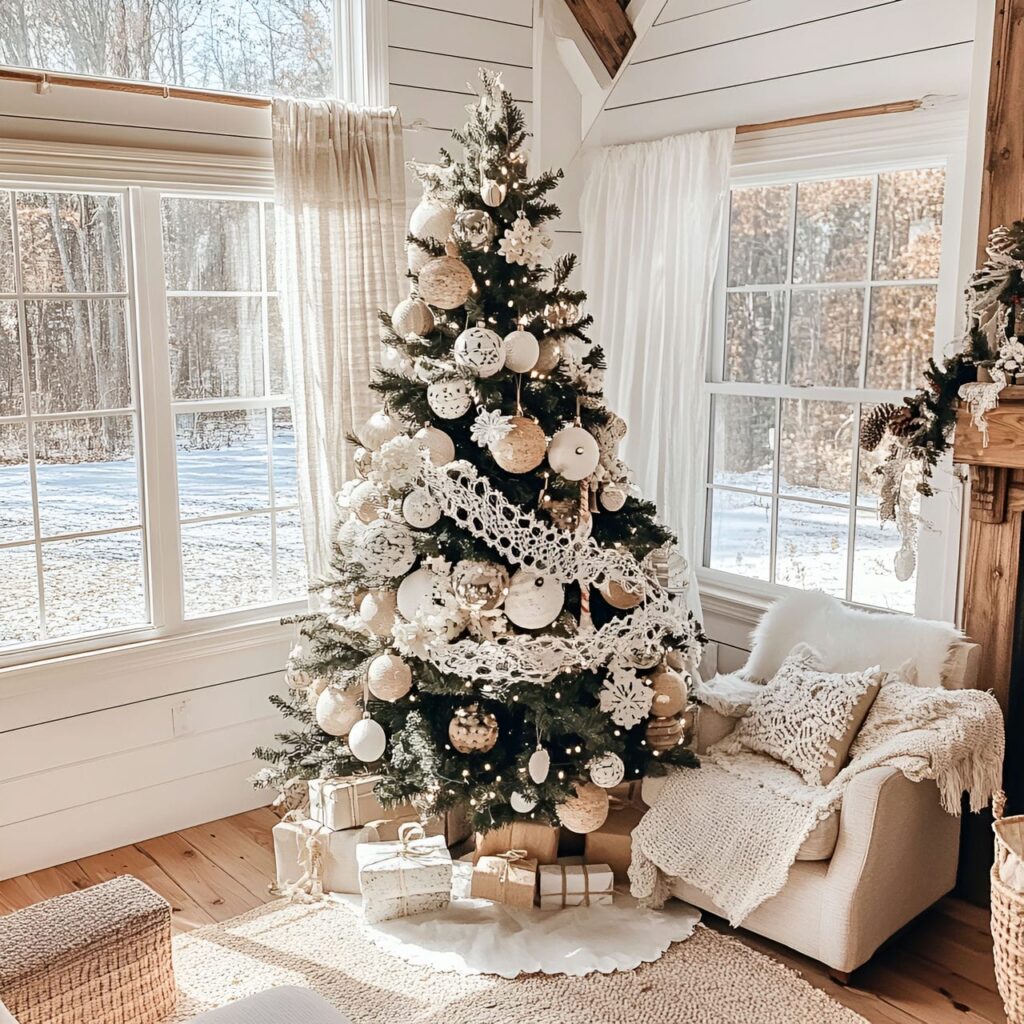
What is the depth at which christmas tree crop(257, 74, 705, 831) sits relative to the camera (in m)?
2.89

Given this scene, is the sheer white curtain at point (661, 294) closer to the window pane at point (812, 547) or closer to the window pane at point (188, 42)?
the window pane at point (812, 547)

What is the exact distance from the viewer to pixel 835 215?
3629 millimetres

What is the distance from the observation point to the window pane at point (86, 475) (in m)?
3.30

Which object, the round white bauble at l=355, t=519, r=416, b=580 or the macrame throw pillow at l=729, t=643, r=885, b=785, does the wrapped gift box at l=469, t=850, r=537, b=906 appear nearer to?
the macrame throw pillow at l=729, t=643, r=885, b=785

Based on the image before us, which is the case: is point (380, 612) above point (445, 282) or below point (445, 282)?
below

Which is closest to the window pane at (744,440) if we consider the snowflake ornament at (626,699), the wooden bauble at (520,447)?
the snowflake ornament at (626,699)

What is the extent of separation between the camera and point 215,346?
3.57 metres

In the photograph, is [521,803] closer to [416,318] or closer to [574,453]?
[574,453]

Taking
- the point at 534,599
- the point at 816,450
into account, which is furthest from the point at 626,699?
the point at 816,450

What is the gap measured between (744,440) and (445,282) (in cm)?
159

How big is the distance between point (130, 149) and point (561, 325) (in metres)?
1.41

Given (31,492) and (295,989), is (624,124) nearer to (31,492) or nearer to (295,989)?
(31,492)

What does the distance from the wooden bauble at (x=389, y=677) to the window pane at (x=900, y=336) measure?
1800mm

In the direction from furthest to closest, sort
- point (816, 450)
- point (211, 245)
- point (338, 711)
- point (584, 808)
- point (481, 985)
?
point (816, 450)
point (211, 245)
point (338, 711)
point (584, 808)
point (481, 985)
